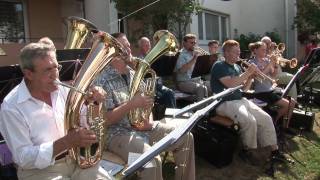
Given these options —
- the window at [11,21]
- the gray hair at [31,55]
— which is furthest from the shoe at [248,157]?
the window at [11,21]

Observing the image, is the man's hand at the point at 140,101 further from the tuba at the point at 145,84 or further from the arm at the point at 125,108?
the tuba at the point at 145,84

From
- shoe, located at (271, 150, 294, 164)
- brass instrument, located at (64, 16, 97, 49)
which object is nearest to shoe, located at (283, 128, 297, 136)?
shoe, located at (271, 150, 294, 164)

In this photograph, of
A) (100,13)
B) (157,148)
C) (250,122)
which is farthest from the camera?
(100,13)

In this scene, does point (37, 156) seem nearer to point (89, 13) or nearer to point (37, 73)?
point (37, 73)

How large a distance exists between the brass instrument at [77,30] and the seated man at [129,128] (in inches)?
13.5

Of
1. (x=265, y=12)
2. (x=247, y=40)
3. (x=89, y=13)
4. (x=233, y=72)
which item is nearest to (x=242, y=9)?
(x=265, y=12)

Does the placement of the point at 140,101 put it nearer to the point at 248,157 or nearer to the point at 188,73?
the point at 248,157

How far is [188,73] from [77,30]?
3587 millimetres

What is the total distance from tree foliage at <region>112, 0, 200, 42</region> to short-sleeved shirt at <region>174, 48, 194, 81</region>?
331 cm

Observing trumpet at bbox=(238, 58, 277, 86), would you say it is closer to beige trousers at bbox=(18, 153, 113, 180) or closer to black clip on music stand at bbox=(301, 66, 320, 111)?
black clip on music stand at bbox=(301, 66, 320, 111)

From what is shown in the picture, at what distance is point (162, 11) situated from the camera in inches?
422

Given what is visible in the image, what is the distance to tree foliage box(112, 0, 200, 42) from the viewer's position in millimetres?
10445

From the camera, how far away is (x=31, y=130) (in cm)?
281

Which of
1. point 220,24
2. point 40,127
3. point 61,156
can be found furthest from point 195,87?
point 220,24
